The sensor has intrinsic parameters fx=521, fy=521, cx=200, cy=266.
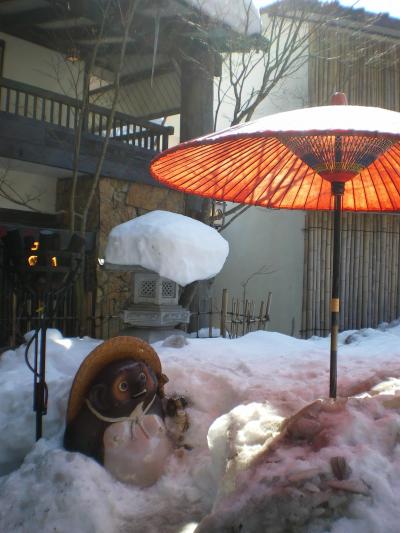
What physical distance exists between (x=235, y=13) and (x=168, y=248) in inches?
199

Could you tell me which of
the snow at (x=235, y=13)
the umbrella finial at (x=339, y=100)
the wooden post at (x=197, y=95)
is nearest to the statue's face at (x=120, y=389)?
the umbrella finial at (x=339, y=100)

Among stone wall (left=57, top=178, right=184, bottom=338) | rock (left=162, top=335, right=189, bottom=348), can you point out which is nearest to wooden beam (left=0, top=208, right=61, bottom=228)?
stone wall (left=57, top=178, right=184, bottom=338)

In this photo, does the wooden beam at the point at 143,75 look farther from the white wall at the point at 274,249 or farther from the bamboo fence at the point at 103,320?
the bamboo fence at the point at 103,320

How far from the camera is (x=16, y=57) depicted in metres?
10.8

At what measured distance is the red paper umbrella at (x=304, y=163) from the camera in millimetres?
2607

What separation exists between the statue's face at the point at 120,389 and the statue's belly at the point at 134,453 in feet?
0.38

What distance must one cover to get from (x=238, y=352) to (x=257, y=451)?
2.74 metres

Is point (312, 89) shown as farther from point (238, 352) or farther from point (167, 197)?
point (238, 352)

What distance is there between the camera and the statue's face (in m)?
3.64

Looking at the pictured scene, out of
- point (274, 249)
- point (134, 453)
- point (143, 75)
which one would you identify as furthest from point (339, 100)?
point (143, 75)

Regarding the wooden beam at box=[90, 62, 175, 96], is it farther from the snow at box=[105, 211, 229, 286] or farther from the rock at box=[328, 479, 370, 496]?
the rock at box=[328, 479, 370, 496]

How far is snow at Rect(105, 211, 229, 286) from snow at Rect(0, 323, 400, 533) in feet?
3.27

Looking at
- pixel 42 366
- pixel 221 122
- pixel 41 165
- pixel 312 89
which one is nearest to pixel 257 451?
pixel 42 366

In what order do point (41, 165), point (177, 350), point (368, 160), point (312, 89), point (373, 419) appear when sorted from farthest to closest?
1. point (312, 89)
2. point (41, 165)
3. point (177, 350)
4. point (368, 160)
5. point (373, 419)
